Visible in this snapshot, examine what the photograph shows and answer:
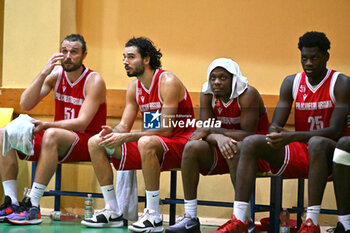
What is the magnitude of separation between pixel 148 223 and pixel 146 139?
0.60m

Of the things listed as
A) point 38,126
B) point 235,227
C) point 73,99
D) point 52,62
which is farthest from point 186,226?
point 52,62

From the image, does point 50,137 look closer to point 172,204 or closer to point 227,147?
point 172,204

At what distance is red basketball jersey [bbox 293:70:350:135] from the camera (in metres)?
4.21

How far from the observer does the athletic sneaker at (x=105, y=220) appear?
181 inches

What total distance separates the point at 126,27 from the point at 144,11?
239 mm

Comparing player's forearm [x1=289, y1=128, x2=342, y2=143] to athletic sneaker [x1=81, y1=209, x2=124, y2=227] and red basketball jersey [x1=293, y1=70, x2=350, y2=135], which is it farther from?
athletic sneaker [x1=81, y1=209, x2=124, y2=227]

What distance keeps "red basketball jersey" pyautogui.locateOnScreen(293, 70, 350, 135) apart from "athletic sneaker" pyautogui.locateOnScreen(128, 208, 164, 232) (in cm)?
122

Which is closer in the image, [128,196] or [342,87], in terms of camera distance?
[342,87]

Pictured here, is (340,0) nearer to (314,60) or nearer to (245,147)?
(314,60)

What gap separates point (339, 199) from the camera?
3699 millimetres

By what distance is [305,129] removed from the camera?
4359 mm

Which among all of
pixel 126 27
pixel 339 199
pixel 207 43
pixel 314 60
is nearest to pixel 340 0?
pixel 207 43

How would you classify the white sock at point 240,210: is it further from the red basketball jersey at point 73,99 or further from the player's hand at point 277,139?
the red basketball jersey at point 73,99

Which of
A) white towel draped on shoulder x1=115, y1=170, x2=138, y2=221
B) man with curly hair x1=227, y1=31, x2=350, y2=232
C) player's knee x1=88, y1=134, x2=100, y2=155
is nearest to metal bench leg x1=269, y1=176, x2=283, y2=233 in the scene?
man with curly hair x1=227, y1=31, x2=350, y2=232
